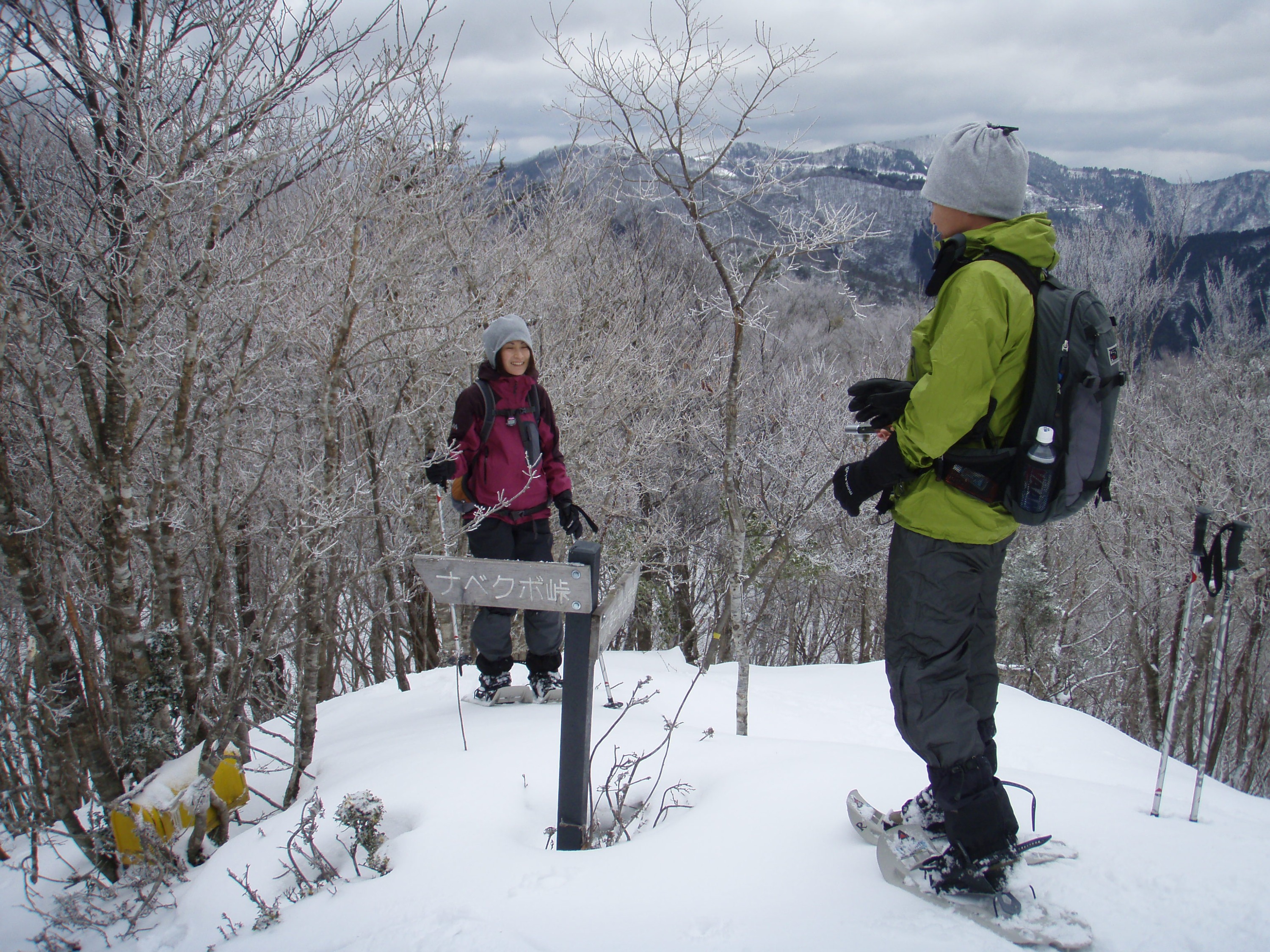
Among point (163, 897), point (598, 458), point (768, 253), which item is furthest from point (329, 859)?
point (598, 458)

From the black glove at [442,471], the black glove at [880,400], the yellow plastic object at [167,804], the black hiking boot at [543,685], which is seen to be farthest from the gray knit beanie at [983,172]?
the yellow plastic object at [167,804]

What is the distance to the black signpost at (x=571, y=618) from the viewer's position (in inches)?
90.2

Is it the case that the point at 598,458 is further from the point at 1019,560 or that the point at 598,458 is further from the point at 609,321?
the point at 1019,560

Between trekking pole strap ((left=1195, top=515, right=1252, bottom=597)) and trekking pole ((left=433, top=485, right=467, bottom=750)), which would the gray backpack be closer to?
trekking pole strap ((left=1195, top=515, right=1252, bottom=597))

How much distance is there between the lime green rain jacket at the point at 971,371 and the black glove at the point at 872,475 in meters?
0.03

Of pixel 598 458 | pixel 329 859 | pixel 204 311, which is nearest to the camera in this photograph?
pixel 329 859

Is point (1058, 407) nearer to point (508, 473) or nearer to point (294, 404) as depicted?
point (508, 473)

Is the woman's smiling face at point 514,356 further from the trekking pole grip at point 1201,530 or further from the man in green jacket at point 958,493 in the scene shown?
the trekking pole grip at point 1201,530

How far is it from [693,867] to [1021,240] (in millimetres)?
1965

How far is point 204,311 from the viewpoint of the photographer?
10.7 ft

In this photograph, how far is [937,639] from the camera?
1.87m

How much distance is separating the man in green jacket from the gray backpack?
30mm

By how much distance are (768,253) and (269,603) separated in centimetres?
354

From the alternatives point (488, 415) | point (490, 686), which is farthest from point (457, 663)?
point (488, 415)
